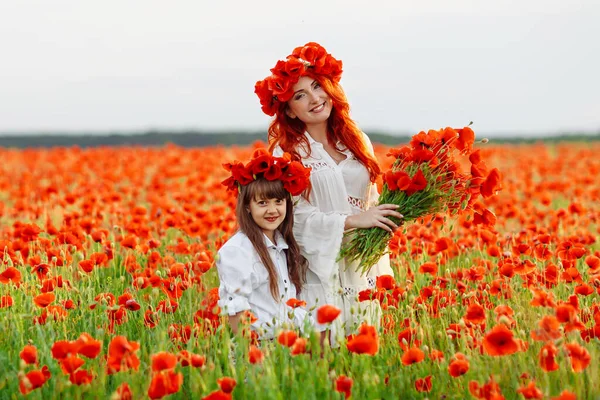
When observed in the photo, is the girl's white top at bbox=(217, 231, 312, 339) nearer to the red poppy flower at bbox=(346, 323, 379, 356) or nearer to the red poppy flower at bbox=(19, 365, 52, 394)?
the red poppy flower at bbox=(346, 323, 379, 356)

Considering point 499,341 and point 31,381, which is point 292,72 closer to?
point 499,341

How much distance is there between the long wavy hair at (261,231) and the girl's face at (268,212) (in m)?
0.02

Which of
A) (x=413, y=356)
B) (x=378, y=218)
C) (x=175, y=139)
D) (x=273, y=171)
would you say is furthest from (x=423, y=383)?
(x=175, y=139)

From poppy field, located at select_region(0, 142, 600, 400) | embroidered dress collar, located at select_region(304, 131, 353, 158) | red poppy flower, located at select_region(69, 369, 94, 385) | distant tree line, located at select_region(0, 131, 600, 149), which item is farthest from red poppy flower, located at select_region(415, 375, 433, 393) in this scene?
distant tree line, located at select_region(0, 131, 600, 149)

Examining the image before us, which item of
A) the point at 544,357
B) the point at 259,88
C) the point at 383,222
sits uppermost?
the point at 259,88

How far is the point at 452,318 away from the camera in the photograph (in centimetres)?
410

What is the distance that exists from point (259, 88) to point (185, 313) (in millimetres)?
1416

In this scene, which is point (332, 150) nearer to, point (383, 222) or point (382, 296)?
point (383, 222)

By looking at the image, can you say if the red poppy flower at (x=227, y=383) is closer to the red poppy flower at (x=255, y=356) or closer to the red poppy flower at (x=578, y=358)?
the red poppy flower at (x=255, y=356)

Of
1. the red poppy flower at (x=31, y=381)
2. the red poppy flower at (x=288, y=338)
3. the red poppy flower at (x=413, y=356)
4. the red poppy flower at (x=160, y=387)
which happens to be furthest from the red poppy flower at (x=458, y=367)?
the red poppy flower at (x=31, y=381)

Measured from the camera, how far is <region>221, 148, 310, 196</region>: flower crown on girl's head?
12.4 ft

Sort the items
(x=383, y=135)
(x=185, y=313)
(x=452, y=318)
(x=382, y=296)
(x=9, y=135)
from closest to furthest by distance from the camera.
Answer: (x=382, y=296) → (x=452, y=318) → (x=185, y=313) → (x=383, y=135) → (x=9, y=135)

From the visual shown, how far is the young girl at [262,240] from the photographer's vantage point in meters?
3.72

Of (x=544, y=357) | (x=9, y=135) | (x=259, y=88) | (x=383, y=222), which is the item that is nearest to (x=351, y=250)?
(x=383, y=222)
